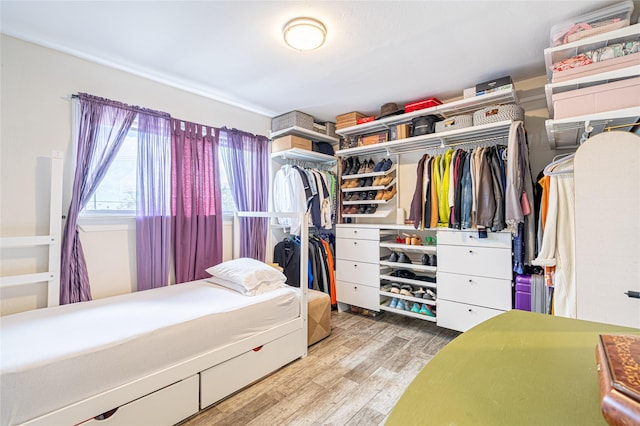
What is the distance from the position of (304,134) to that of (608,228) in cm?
290

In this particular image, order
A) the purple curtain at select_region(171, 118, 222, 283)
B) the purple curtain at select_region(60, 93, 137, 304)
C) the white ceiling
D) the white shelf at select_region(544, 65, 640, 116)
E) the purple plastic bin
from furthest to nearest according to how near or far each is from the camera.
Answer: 1. the purple curtain at select_region(171, 118, 222, 283)
2. the purple plastic bin
3. the purple curtain at select_region(60, 93, 137, 304)
4. the white ceiling
5. the white shelf at select_region(544, 65, 640, 116)

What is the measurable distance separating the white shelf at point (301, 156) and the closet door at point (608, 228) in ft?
8.08

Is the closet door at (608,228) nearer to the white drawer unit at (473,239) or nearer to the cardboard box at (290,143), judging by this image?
the white drawer unit at (473,239)

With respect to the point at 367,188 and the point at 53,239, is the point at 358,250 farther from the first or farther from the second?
the point at 53,239

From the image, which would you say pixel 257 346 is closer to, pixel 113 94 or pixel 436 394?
pixel 436 394

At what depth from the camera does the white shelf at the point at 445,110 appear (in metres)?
2.41

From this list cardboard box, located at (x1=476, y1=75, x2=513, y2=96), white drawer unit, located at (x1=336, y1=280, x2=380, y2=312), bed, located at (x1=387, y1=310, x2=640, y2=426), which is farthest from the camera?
white drawer unit, located at (x1=336, y1=280, x2=380, y2=312)

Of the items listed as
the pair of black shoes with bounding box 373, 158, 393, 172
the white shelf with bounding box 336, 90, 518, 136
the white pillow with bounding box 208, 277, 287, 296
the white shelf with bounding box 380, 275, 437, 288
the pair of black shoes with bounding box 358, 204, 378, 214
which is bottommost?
the white shelf with bounding box 380, 275, 437, 288

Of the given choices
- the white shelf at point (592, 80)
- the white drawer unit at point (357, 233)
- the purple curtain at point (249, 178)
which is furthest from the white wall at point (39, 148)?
the white shelf at point (592, 80)

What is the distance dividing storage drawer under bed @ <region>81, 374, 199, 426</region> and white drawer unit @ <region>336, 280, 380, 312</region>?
1976mm

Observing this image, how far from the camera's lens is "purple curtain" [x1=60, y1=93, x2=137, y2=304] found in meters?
2.03

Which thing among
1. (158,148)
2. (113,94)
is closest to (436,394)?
(158,148)

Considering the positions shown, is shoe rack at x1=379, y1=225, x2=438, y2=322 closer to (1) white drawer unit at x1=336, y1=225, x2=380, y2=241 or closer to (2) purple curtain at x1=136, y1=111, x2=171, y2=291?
(1) white drawer unit at x1=336, y1=225, x2=380, y2=241

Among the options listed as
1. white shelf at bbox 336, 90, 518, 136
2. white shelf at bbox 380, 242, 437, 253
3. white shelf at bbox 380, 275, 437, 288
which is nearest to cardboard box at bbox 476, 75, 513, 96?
white shelf at bbox 336, 90, 518, 136
